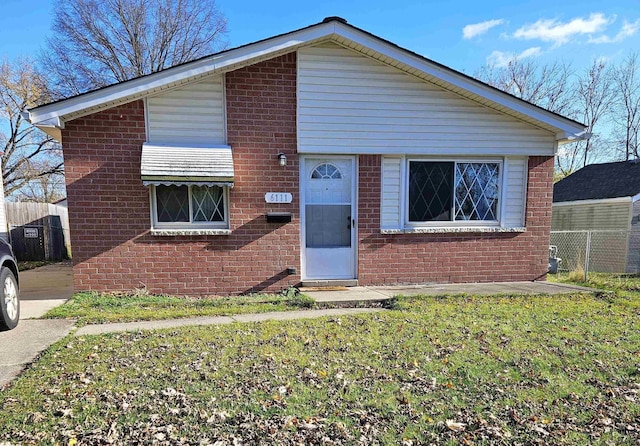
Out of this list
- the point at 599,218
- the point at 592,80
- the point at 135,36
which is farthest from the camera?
the point at 592,80

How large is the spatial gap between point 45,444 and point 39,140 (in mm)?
25352

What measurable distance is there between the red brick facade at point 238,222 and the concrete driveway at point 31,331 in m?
0.67

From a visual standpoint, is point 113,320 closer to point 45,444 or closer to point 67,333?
point 67,333

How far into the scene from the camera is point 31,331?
167 inches

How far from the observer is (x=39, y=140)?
69.8 ft

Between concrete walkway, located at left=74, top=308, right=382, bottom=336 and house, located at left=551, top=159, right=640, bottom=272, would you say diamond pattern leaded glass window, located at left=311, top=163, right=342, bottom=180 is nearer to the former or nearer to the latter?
concrete walkway, located at left=74, top=308, right=382, bottom=336

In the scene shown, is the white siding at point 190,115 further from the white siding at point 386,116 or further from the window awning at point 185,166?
the white siding at point 386,116

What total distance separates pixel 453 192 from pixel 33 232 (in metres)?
14.3

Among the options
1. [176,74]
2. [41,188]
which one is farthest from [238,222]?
[41,188]

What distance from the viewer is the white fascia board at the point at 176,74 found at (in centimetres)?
Answer: 529

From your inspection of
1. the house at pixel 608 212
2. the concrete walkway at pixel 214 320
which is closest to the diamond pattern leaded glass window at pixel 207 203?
the concrete walkway at pixel 214 320

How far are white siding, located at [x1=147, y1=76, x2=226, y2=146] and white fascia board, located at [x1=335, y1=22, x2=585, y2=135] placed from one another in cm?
239

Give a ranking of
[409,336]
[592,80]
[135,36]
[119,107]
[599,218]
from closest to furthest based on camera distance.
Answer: [409,336] < [119,107] < [599,218] < [135,36] < [592,80]

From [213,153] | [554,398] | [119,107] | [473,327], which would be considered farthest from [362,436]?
[119,107]
